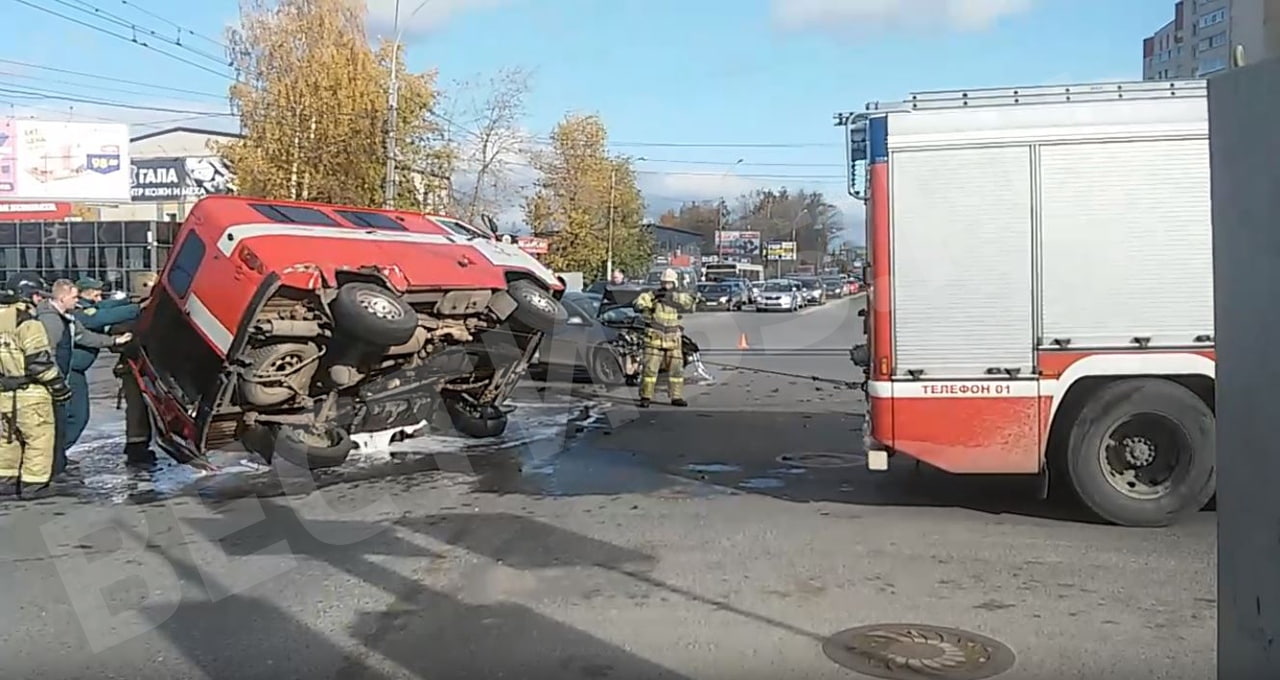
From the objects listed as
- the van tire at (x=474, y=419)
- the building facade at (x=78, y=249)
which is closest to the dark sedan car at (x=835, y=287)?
the building facade at (x=78, y=249)

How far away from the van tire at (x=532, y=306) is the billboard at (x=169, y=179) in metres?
58.2

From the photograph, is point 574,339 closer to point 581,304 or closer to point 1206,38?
point 581,304

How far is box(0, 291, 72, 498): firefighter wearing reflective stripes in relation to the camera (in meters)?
9.52

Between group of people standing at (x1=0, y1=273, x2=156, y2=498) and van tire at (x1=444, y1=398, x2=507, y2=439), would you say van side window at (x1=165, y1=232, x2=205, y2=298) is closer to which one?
group of people standing at (x1=0, y1=273, x2=156, y2=498)

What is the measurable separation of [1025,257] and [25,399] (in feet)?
24.6

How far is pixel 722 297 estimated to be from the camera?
55.9 meters

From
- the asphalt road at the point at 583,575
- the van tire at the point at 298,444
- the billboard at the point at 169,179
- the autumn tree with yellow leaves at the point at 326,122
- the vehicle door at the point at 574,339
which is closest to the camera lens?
the asphalt road at the point at 583,575

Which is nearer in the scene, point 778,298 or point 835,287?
point 778,298

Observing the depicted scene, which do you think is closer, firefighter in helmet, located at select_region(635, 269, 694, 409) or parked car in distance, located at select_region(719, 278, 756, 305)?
firefighter in helmet, located at select_region(635, 269, 694, 409)

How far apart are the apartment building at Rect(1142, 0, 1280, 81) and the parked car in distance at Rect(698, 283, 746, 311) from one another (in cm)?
1948

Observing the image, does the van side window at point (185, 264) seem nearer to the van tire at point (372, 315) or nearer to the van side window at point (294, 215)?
the van side window at point (294, 215)

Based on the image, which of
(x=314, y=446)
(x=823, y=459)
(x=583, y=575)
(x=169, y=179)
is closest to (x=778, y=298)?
(x=169, y=179)

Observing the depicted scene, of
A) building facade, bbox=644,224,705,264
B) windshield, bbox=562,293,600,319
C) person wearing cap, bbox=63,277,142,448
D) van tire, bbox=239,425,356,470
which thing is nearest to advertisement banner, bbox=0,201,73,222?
building facade, bbox=644,224,705,264

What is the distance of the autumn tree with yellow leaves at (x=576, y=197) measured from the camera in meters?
57.8
